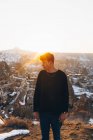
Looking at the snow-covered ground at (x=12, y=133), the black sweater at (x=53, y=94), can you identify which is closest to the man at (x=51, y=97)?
the black sweater at (x=53, y=94)

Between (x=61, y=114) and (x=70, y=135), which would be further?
(x=70, y=135)

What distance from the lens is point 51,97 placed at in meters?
4.11

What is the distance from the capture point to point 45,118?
4.11m

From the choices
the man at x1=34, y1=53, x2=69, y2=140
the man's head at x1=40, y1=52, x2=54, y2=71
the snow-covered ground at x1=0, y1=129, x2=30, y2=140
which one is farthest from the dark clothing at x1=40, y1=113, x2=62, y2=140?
the snow-covered ground at x1=0, y1=129, x2=30, y2=140

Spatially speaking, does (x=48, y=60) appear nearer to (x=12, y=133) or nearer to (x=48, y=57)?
(x=48, y=57)

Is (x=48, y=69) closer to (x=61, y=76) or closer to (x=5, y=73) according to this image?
(x=61, y=76)

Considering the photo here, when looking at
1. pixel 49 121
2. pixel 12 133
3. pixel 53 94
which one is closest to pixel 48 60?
pixel 53 94

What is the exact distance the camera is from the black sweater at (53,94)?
4086mm

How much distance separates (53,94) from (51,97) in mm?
46

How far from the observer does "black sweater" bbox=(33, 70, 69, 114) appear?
4.09 m

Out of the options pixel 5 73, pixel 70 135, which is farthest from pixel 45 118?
pixel 5 73

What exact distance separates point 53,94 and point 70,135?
11.0ft

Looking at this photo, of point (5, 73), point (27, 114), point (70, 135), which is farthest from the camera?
point (5, 73)

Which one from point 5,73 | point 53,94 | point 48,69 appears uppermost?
point 48,69
